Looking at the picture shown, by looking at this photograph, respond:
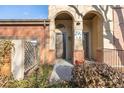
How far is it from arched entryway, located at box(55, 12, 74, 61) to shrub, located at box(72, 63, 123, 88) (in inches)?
481

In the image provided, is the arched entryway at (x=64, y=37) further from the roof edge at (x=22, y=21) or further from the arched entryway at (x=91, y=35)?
the roof edge at (x=22, y=21)

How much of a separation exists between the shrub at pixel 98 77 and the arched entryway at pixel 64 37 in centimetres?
1223

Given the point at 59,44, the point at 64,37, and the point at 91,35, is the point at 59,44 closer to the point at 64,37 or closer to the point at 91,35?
the point at 64,37

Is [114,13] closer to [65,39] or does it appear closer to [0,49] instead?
[65,39]

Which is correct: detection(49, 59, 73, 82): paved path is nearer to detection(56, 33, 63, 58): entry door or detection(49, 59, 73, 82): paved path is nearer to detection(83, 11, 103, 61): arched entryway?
detection(83, 11, 103, 61): arched entryway

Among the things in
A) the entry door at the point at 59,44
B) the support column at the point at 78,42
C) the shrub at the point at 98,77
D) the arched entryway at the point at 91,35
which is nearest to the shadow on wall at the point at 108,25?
the arched entryway at the point at 91,35

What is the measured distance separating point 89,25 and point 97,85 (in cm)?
1332

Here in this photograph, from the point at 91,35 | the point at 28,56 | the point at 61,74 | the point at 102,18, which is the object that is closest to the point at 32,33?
the point at 102,18

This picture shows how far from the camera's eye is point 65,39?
1858cm

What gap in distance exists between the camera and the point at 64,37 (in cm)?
1858

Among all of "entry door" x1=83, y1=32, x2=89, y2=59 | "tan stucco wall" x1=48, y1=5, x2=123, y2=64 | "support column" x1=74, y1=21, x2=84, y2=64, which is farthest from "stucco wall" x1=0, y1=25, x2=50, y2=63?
"entry door" x1=83, y1=32, x2=89, y2=59

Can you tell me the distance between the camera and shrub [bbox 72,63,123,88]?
5516 mm

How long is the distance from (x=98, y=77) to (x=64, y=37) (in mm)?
13108

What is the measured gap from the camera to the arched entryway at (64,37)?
18297 mm
